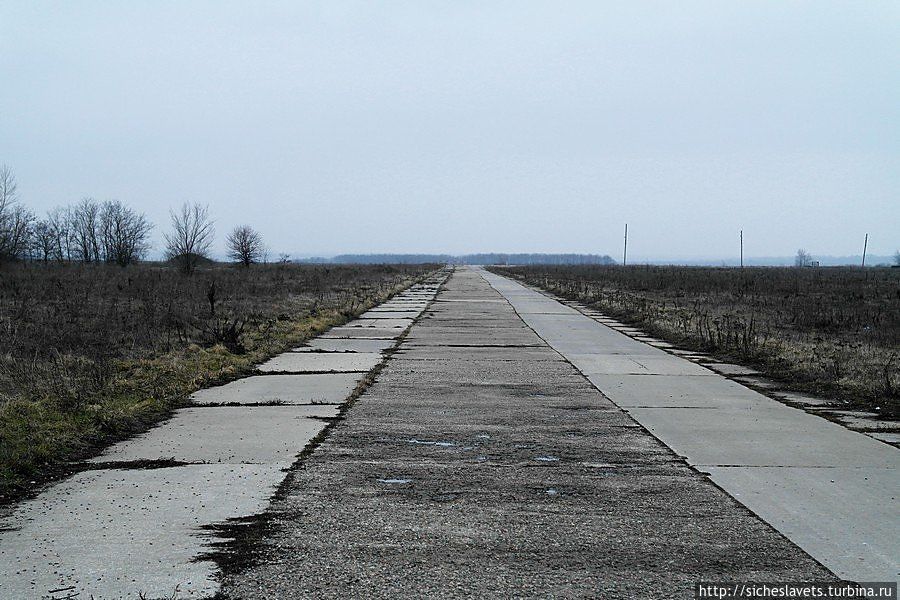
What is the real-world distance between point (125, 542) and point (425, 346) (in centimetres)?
1163

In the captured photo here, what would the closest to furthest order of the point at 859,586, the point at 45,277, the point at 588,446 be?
1. the point at 859,586
2. the point at 588,446
3. the point at 45,277

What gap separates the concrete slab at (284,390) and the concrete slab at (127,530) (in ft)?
10.9

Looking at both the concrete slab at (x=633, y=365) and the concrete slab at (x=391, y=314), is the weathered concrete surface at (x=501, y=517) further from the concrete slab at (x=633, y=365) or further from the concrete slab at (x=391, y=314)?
the concrete slab at (x=391, y=314)

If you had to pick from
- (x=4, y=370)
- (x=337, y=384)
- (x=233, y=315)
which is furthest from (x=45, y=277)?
(x=337, y=384)

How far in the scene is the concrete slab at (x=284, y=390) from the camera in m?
10.1

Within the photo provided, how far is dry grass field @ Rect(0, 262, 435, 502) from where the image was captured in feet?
25.0

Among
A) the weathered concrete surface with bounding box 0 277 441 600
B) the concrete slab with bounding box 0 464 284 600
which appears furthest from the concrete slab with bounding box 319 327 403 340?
the concrete slab with bounding box 0 464 284 600

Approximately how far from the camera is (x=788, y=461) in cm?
727

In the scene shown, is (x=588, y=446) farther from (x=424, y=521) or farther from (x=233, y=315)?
(x=233, y=315)

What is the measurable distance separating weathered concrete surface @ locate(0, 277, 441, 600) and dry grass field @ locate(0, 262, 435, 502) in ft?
1.74

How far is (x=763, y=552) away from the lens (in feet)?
16.1

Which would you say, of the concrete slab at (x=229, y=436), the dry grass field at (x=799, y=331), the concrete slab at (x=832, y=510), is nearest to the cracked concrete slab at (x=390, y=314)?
the dry grass field at (x=799, y=331)

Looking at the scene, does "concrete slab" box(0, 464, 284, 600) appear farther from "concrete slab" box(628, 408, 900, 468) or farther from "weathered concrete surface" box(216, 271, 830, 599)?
"concrete slab" box(628, 408, 900, 468)

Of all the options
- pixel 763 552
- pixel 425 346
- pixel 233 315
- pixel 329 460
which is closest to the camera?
pixel 763 552
